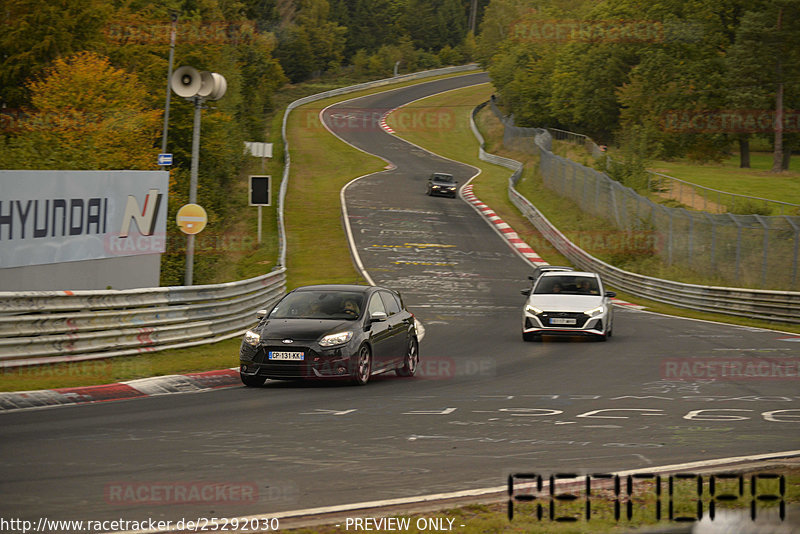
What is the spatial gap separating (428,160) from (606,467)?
70.0 m

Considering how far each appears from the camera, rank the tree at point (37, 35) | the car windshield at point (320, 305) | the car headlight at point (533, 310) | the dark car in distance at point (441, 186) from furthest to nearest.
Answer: the dark car in distance at point (441, 186) < the tree at point (37, 35) < the car headlight at point (533, 310) < the car windshield at point (320, 305)

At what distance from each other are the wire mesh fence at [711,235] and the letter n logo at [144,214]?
1740 cm

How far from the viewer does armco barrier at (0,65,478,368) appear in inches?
569

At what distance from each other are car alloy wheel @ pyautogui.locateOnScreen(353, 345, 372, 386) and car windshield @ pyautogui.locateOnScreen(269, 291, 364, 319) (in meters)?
0.58

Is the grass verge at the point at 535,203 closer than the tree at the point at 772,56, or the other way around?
the grass verge at the point at 535,203

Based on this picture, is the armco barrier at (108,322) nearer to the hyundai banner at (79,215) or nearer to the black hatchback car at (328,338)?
the hyundai banner at (79,215)

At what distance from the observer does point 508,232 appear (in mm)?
48531

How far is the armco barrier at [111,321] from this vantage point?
14445 mm

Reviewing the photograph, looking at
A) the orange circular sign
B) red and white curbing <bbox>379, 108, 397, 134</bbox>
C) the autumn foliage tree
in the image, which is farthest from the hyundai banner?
red and white curbing <bbox>379, 108, 397, 134</bbox>

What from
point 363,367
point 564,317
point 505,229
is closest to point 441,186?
point 505,229

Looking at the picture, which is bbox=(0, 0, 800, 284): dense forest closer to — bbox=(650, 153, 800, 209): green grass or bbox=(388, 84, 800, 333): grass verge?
bbox=(650, 153, 800, 209): green grass

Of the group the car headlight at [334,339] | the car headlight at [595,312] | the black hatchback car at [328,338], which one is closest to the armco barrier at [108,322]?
the black hatchback car at [328,338]

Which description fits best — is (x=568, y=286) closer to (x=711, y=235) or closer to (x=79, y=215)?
(x=711, y=235)

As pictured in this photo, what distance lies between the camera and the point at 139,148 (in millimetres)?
38281
